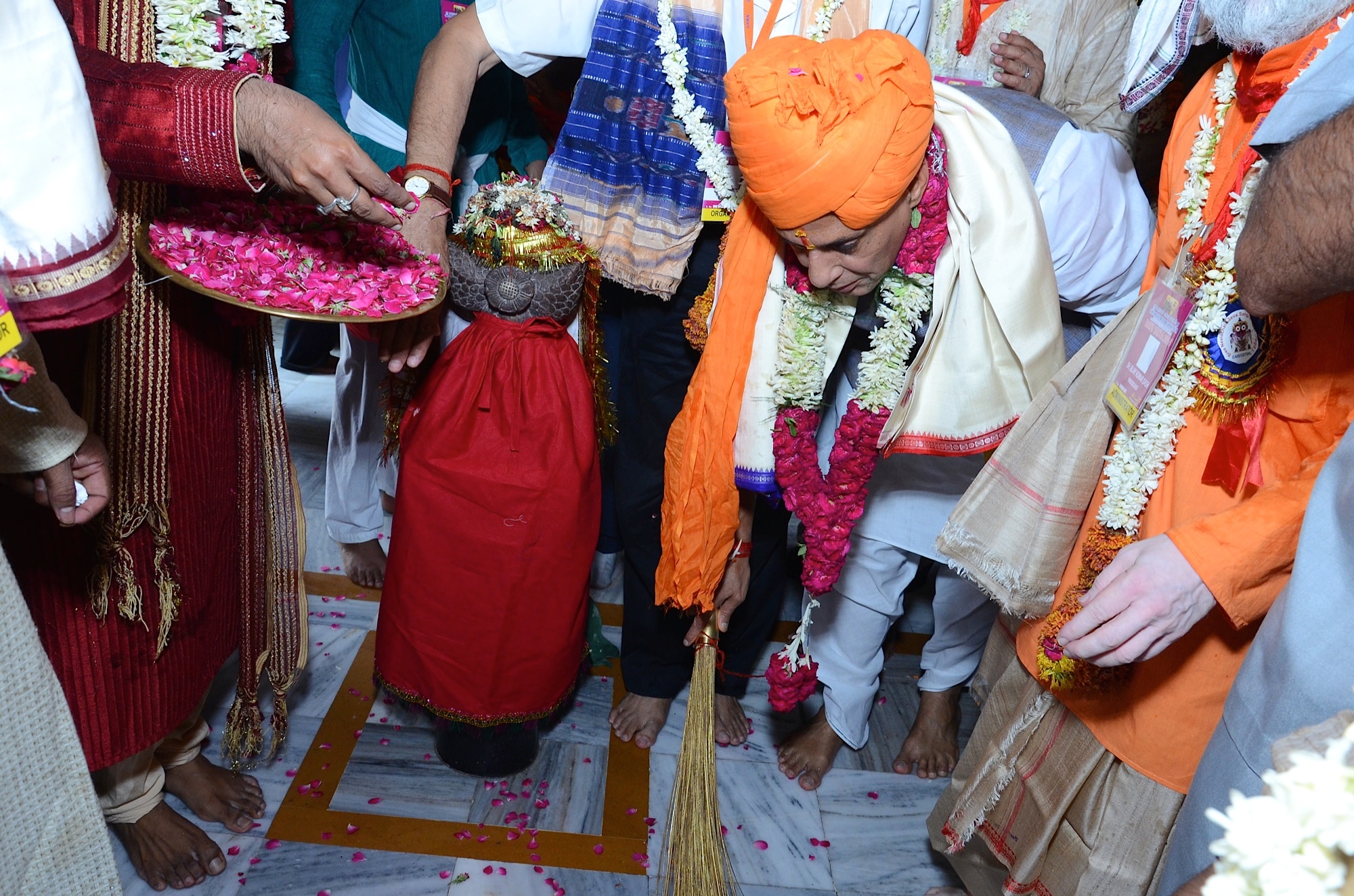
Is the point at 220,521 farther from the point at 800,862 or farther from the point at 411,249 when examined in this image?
the point at 800,862

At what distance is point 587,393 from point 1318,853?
1.69 metres

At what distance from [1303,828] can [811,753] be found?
1.97 m

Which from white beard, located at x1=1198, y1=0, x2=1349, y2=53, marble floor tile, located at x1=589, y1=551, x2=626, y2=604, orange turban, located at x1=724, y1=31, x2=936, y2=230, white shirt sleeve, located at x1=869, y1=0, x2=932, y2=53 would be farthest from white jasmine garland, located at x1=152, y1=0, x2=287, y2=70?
marble floor tile, located at x1=589, y1=551, x2=626, y2=604

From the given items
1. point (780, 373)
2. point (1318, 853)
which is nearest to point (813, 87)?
point (780, 373)

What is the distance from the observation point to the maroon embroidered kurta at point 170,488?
134 centimetres

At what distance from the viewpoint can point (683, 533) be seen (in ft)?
6.38

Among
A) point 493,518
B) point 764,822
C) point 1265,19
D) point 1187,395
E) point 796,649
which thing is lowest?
point 764,822

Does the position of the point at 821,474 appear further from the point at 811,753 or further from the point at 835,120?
the point at 811,753

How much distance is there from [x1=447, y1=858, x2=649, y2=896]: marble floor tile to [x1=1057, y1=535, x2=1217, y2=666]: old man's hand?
1.28 meters

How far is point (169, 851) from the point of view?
2.02m

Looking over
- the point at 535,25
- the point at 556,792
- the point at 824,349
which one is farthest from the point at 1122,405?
the point at 556,792

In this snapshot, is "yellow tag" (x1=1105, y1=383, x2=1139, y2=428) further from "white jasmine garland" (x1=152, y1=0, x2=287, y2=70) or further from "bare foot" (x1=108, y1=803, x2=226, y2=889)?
"bare foot" (x1=108, y1=803, x2=226, y2=889)

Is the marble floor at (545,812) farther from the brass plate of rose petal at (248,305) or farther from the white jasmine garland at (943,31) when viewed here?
the white jasmine garland at (943,31)

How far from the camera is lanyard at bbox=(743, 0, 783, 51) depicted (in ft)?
6.04
